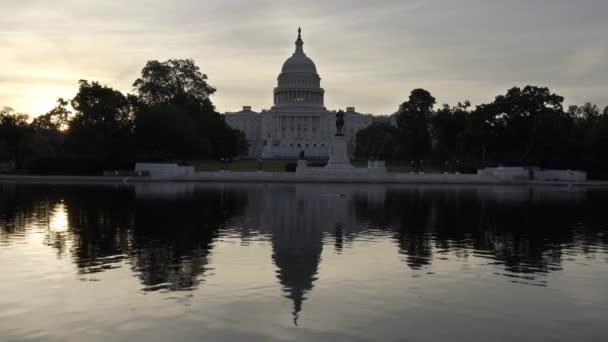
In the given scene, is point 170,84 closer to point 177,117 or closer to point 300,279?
point 177,117

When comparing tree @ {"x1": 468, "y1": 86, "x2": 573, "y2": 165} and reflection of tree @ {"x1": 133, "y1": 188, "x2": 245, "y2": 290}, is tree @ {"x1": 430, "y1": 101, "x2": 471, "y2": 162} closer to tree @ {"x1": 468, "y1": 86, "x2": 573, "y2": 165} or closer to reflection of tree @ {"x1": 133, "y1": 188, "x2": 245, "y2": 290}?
tree @ {"x1": 468, "y1": 86, "x2": 573, "y2": 165}

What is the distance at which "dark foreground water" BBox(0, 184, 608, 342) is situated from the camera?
8.80 metres

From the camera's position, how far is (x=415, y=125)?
88062 mm

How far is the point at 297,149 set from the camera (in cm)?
16862

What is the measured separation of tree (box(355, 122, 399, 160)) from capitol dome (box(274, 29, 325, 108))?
35125 millimetres

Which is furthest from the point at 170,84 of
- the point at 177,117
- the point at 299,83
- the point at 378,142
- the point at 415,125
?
the point at 299,83

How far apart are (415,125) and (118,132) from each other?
42.1 meters

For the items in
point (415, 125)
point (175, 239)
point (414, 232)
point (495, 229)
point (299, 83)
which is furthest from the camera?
point (299, 83)

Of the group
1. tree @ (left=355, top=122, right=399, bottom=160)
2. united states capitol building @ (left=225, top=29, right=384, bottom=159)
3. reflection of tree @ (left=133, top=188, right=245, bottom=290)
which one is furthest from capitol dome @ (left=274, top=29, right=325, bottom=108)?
reflection of tree @ (left=133, top=188, right=245, bottom=290)

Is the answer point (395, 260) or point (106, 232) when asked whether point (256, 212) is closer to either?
point (106, 232)

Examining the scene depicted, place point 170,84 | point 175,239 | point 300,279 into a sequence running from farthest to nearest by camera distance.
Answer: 1. point 170,84
2. point 175,239
3. point 300,279

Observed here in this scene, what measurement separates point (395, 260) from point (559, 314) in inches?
191

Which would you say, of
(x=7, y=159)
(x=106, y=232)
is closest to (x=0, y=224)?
(x=106, y=232)

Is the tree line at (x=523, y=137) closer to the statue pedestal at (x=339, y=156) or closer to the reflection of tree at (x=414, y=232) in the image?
the statue pedestal at (x=339, y=156)
